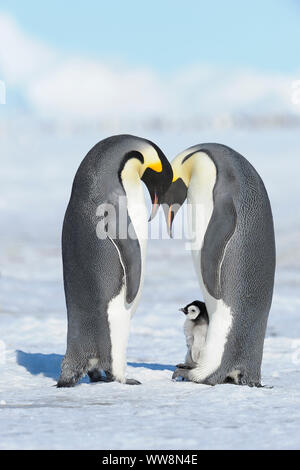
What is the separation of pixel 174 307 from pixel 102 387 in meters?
5.13

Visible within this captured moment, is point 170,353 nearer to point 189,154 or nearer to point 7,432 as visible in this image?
point 189,154

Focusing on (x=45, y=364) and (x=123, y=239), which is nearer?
(x=123, y=239)

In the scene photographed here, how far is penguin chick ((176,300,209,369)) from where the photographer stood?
A: 183 inches

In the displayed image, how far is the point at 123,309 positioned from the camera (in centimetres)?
449

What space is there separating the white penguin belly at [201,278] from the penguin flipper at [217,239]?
2.1 inches

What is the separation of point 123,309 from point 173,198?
77cm

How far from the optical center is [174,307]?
31.1 ft

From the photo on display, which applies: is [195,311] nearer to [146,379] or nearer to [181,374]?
[181,374]

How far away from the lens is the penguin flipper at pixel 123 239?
174 inches

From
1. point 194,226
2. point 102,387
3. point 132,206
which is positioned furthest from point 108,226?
point 102,387

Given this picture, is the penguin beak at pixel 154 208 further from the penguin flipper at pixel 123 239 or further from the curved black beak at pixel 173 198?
the penguin flipper at pixel 123 239
